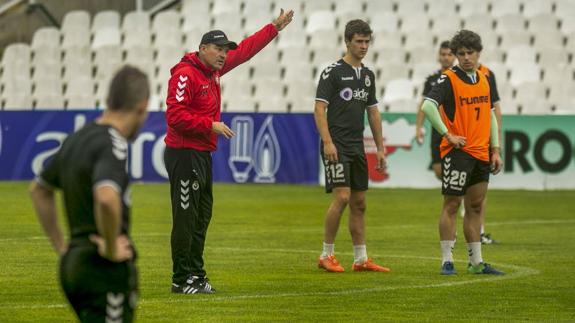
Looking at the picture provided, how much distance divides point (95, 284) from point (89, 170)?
0.48 metres

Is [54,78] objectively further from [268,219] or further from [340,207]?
[340,207]

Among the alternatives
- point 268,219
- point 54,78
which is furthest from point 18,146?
point 268,219

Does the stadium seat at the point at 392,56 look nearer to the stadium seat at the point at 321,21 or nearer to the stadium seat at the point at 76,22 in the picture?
the stadium seat at the point at 321,21

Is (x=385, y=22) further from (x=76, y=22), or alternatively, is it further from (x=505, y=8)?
(x=76, y=22)

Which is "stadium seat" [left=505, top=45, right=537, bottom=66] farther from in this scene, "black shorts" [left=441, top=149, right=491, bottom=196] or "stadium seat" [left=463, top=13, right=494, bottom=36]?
"black shorts" [left=441, top=149, right=491, bottom=196]

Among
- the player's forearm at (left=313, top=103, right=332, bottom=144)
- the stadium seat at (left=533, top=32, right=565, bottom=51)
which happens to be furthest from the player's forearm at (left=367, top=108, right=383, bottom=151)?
the stadium seat at (left=533, top=32, right=565, bottom=51)

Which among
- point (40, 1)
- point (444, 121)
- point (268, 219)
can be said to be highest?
point (40, 1)

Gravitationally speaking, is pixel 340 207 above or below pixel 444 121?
below

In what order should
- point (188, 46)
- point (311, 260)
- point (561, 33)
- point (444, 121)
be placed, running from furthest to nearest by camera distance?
point (188, 46) → point (561, 33) → point (311, 260) → point (444, 121)

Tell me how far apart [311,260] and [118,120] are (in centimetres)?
829

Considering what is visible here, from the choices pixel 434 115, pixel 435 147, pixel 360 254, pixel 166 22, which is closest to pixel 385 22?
pixel 166 22

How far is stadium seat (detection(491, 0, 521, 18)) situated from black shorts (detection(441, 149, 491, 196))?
1798 centimetres

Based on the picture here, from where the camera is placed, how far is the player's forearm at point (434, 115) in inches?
481

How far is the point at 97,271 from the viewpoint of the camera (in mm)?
5875
